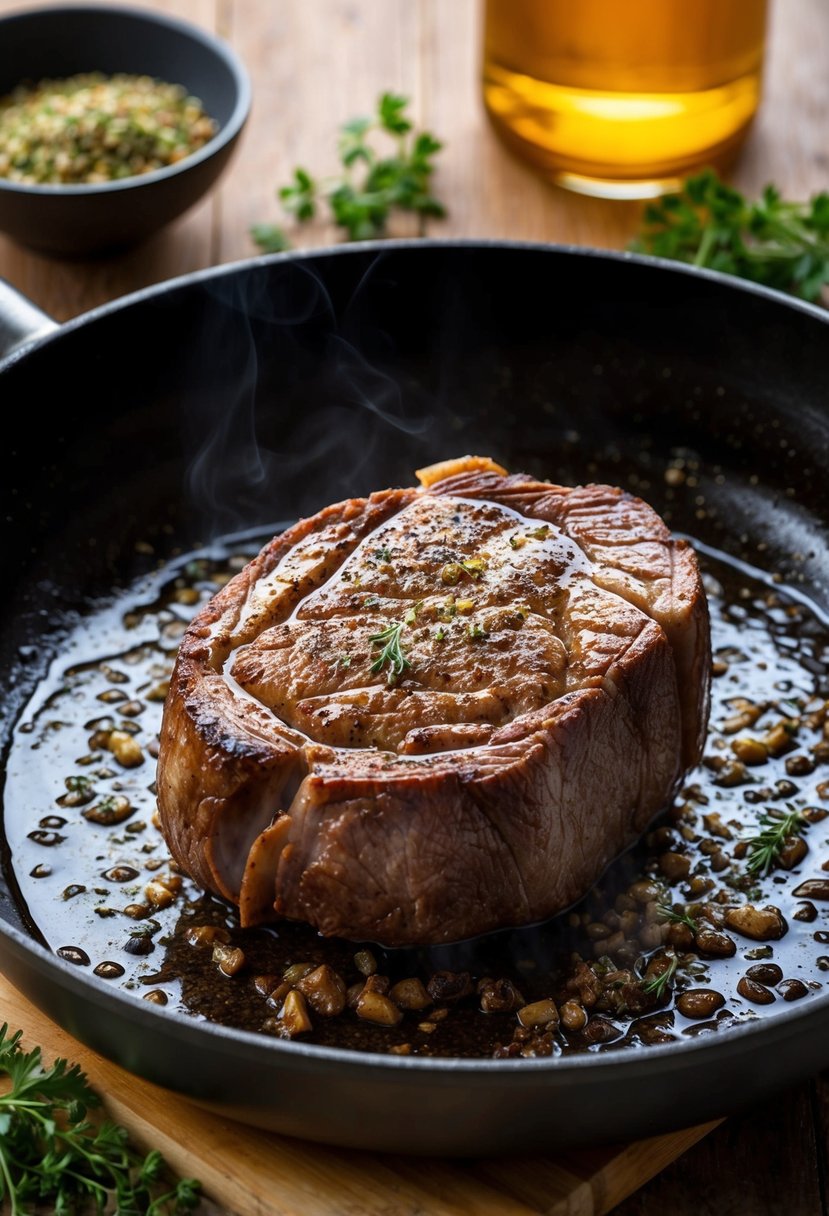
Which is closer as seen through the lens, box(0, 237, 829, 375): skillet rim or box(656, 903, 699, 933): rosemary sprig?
box(656, 903, 699, 933): rosemary sprig

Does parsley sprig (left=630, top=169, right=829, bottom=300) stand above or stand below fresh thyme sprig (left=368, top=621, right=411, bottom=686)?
below

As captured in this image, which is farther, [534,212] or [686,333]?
[534,212]

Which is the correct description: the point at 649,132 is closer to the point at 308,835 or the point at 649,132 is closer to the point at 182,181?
the point at 182,181

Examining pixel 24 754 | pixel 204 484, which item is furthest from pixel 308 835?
pixel 204 484

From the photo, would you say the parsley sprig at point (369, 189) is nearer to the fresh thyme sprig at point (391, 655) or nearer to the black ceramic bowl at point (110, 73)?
the black ceramic bowl at point (110, 73)

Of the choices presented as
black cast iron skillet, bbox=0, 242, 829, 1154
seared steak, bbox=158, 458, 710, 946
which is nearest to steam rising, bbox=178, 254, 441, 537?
black cast iron skillet, bbox=0, 242, 829, 1154

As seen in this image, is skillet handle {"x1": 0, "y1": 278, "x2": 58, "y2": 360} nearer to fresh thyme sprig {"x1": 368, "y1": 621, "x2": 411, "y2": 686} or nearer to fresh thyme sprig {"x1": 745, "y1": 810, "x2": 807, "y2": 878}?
fresh thyme sprig {"x1": 368, "y1": 621, "x2": 411, "y2": 686}

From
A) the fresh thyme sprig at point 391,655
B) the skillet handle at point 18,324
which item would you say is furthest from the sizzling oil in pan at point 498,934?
the skillet handle at point 18,324
